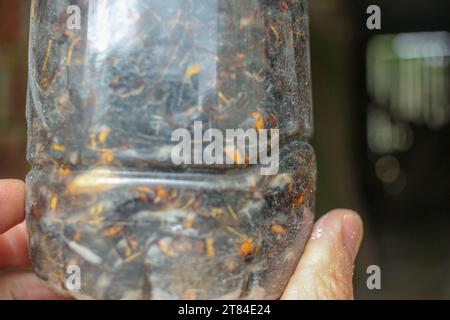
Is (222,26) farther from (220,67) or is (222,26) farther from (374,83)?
(374,83)

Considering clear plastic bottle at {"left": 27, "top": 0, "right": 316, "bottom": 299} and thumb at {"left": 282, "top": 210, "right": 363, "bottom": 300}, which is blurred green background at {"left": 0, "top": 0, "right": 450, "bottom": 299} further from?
clear plastic bottle at {"left": 27, "top": 0, "right": 316, "bottom": 299}

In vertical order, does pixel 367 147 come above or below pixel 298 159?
below

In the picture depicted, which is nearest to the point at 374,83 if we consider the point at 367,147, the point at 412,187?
the point at 367,147

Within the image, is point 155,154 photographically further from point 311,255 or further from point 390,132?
point 390,132

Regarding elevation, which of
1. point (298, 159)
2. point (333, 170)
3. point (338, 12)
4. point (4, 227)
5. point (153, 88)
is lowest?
point (333, 170)

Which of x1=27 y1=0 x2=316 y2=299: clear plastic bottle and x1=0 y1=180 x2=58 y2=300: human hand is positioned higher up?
x1=27 y1=0 x2=316 y2=299: clear plastic bottle

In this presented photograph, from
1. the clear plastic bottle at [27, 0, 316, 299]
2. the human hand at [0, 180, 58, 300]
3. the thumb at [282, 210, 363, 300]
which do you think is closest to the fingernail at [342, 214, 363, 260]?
the thumb at [282, 210, 363, 300]
